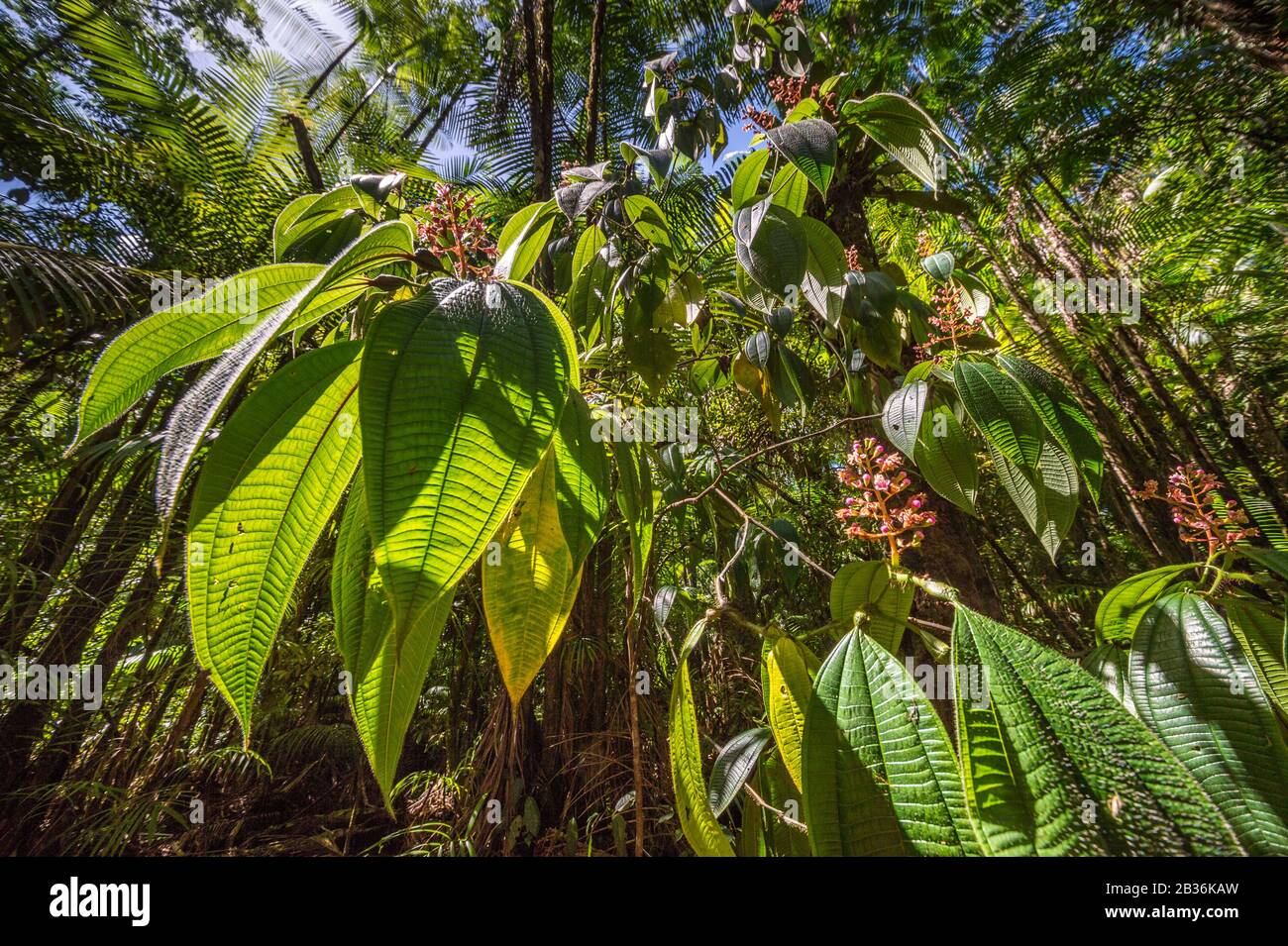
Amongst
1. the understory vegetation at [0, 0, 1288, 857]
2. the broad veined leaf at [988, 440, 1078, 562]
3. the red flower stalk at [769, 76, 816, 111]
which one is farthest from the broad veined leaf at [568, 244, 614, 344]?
the broad veined leaf at [988, 440, 1078, 562]

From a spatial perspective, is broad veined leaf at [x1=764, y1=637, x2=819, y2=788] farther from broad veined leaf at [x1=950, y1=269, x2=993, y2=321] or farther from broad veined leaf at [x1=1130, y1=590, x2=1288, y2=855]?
broad veined leaf at [x1=950, y1=269, x2=993, y2=321]

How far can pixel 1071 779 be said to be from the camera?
21 cm

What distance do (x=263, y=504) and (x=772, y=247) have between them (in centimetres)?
43

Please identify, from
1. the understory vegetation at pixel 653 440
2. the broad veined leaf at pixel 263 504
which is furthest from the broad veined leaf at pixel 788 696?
the broad veined leaf at pixel 263 504

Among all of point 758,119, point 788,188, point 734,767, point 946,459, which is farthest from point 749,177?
point 734,767

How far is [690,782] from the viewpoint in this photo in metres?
0.40

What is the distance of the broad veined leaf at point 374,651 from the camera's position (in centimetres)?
23

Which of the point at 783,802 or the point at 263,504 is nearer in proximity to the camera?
the point at 263,504

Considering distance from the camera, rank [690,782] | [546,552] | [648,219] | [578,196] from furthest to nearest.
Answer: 1. [648,219]
2. [578,196]
3. [690,782]
4. [546,552]

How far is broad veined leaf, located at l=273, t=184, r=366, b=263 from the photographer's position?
18.5 inches

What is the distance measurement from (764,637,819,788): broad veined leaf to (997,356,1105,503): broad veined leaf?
257 mm

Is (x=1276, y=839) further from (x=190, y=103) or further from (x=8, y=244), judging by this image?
(x=190, y=103)

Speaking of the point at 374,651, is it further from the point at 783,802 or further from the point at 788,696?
the point at 783,802
